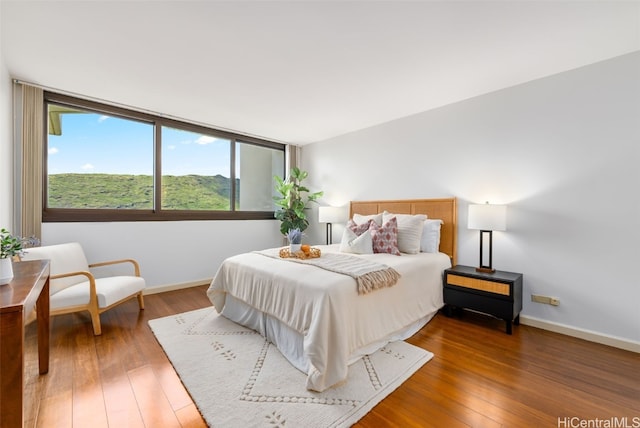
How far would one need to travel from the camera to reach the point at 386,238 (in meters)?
3.09

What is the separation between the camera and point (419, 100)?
3.25m

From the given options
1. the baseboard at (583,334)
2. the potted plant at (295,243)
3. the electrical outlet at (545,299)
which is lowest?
the baseboard at (583,334)

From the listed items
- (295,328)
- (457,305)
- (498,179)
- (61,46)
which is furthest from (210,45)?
(457,305)

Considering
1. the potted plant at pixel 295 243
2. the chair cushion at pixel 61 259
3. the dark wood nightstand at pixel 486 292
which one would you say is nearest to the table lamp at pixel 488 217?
the dark wood nightstand at pixel 486 292

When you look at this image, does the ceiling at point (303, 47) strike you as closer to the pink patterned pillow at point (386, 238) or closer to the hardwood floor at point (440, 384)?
the pink patterned pillow at point (386, 238)

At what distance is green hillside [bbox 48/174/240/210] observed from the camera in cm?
324

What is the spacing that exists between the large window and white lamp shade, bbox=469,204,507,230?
11.8 ft

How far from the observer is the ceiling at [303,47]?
1.80 m

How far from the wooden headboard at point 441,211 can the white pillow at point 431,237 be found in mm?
121

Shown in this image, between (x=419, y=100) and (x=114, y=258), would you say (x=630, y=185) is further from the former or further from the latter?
(x=114, y=258)

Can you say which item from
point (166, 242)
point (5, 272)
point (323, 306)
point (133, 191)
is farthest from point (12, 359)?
point (133, 191)

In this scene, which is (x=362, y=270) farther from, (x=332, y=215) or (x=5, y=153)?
(x=5, y=153)

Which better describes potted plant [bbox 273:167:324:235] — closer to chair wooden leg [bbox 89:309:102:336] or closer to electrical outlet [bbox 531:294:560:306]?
chair wooden leg [bbox 89:309:102:336]

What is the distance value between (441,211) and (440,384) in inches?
85.4
